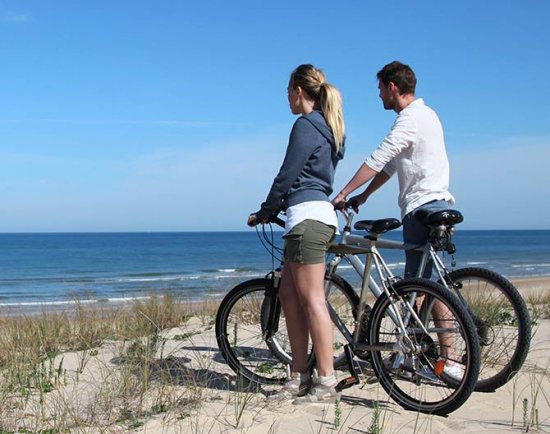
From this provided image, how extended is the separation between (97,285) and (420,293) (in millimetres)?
25343

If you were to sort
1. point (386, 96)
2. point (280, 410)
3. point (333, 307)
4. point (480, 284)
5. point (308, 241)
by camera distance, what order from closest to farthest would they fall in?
1. point (280, 410)
2. point (308, 241)
3. point (386, 96)
4. point (480, 284)
5. point (333, 307)

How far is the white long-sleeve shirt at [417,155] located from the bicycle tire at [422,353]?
2.04 feet

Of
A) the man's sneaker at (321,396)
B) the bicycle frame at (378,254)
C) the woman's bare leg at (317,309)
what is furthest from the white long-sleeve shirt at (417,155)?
the man's sneaker at (321,396)

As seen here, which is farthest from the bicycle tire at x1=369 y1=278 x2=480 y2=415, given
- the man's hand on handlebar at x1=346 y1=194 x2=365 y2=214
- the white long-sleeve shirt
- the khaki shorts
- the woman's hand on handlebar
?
the woman's hand on handlebar

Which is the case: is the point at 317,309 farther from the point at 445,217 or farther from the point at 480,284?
the point at 480,284

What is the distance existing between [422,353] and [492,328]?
2.62 feet

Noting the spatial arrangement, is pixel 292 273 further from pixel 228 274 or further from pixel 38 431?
pixel 228 274

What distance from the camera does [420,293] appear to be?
3.95 m

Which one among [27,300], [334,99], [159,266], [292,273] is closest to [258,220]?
[292,273]

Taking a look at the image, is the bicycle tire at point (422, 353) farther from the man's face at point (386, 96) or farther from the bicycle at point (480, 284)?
the man's face at point (386, 96)

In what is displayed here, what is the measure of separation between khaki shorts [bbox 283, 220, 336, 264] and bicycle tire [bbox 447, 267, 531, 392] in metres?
0.95

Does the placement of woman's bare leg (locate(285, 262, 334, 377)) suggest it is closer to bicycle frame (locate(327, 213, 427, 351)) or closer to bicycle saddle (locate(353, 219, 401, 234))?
bicycle frame (locate(327, 213, 427, 351))

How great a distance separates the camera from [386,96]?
4414 mm

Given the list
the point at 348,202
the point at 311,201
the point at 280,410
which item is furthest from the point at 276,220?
the point at 280,410
